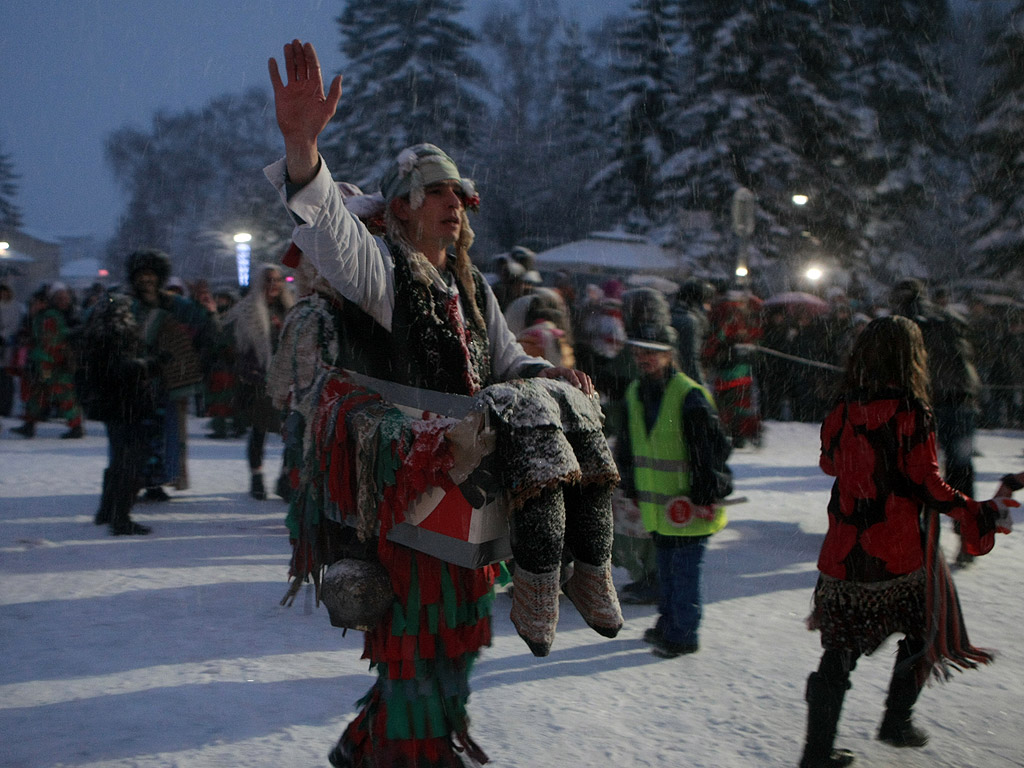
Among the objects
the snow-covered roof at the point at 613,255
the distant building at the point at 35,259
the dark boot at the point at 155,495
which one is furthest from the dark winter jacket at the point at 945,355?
the distant building at the point at 35,259

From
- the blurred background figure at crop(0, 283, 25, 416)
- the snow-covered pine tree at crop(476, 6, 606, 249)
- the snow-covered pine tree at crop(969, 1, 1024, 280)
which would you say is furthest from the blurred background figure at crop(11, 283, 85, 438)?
the snow-covered pine tree at crop(476, 6, 606, 249)

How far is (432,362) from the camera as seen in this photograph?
2568 millimetres

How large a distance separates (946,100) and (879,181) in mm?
4332

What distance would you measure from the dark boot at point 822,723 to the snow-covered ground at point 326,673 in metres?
0.20

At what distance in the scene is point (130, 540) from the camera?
650cm

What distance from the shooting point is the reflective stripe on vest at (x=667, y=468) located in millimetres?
4727

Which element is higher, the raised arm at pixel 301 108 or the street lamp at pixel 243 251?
the street lamp at pixel 243 251

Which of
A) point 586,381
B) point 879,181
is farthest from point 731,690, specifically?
point 879,181

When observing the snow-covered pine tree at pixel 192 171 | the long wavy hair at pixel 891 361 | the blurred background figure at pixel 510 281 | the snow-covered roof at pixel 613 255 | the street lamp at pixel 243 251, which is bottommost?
the long wavy hair at pixel 891 361

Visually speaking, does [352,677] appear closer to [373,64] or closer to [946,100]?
[373,64]

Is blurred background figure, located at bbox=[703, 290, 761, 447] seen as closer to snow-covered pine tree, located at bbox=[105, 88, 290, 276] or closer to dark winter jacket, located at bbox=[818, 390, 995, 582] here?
dark winter jacket, located at bbox=[818, 390, 995, 582]

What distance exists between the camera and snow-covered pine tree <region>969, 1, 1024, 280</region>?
2008 cm

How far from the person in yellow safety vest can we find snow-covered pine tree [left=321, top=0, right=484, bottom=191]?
22730 mm

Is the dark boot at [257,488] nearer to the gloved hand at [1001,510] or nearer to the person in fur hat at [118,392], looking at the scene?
the person in fur hat at [118,392]
